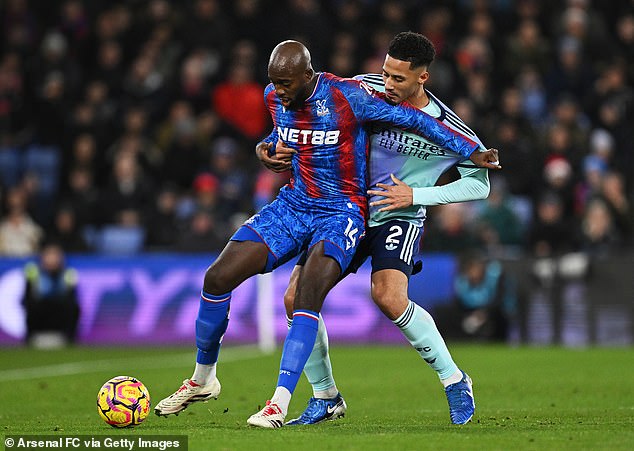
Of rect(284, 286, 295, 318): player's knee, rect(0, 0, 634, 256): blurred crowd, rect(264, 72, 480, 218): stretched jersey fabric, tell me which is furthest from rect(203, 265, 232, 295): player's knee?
rect(0, 0, 634, 256): blurred crowd

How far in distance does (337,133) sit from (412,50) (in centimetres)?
75

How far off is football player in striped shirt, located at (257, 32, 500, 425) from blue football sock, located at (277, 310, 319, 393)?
486mm

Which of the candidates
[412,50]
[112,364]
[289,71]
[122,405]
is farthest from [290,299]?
[112,364]

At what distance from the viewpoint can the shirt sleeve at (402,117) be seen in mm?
8031

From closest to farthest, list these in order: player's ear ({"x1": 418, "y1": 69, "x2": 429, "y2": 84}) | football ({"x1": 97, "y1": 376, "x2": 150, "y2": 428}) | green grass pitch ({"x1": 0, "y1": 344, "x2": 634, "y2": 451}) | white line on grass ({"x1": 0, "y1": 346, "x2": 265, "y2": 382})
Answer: green grass pitch ({"x1": 0, "y1": 344, "x2": 634, "y2": 451}) → football ({"x1": 97, "y1": 376, "x2": 150, "y2": 428}) → player's ear ({"x1": 418, "y1": 69, "x2": 429, "y2": 84}) → white line on grass ({"x1": 0, "y1": 346, "x2": 265, "y2": 382})

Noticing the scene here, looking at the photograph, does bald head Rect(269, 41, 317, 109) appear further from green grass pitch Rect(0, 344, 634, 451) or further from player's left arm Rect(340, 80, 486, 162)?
green grass pitch Rect(0, 344, 634, 451)

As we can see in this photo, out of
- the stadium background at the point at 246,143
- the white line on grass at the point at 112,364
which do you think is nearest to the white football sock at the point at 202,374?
the white line on grass at the point at 112,364

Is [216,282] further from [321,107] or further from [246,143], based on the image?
A: [246,143]

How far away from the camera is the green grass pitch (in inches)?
275

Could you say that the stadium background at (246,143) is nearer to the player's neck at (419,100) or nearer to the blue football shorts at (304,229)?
the player's neck at (419,100)

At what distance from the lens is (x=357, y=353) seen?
16.0 metres

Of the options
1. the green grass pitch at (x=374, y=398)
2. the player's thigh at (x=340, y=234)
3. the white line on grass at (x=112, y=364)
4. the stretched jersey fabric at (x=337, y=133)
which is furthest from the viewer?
the white line on grass at (x=112, y=364)

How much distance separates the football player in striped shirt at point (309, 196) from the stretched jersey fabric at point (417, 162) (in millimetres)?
90

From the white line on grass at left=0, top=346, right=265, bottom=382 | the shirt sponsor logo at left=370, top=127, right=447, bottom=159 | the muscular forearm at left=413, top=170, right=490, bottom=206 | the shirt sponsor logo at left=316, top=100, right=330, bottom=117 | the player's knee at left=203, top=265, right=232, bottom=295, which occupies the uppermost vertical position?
the shirt sponsor logo at left=316, top=100, right=330, bottom=117
